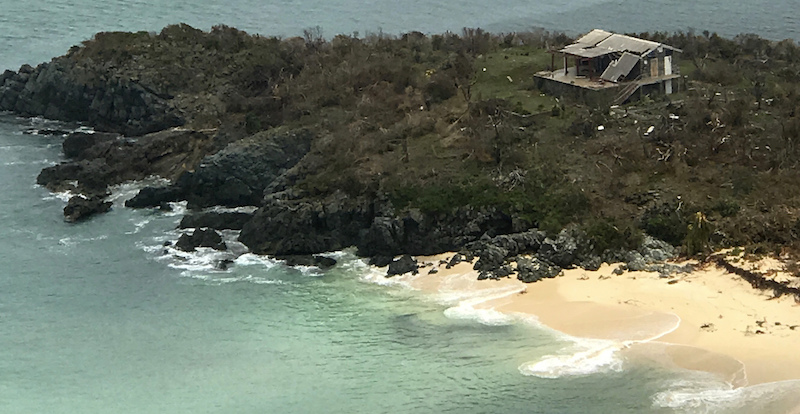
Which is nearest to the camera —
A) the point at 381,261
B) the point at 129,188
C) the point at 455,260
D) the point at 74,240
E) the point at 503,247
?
the point at 503,247

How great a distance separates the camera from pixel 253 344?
31.8m

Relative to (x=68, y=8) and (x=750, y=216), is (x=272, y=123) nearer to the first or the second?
(x=750, y=216)

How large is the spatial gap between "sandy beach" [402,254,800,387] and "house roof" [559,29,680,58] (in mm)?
16911

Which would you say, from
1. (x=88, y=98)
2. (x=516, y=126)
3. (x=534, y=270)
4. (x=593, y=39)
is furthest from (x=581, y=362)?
(x=88, y=98)

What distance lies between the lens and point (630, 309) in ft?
103

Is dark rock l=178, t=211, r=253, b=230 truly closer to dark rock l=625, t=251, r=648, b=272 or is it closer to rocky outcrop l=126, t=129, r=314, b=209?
rocky outcrop l=126, t=129, r=314, b=209

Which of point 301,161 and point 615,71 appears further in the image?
point 615,71

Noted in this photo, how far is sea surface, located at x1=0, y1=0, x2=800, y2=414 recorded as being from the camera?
1082 inches

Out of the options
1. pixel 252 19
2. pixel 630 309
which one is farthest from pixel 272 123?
pixel 252 19

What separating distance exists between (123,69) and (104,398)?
110 feet

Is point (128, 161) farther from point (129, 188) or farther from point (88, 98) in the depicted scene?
point (88, 98)

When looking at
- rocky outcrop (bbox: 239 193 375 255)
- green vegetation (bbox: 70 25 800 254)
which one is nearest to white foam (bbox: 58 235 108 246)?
rocky outcrop (bbox: 239 193 375 255)

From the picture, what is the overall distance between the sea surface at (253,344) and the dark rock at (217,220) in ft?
3.56

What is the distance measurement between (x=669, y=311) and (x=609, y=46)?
21.1 m
